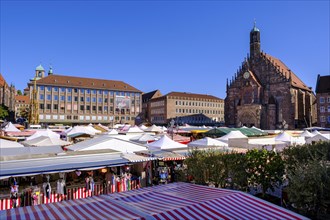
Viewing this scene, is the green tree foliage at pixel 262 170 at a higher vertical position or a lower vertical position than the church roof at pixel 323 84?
lower

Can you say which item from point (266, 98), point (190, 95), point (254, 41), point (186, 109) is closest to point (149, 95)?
point (190, 95)

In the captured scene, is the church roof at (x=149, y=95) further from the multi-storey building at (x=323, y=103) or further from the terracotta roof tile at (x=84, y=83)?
the multi-storey building at (x=323, y=103)

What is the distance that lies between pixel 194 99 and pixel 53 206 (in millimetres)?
98929

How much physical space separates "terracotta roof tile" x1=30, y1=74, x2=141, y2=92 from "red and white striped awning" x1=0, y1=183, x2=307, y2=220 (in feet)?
263

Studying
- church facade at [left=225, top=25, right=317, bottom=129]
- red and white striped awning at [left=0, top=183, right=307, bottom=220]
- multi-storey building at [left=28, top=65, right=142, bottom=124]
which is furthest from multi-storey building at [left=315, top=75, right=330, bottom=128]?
red and white striped awning at [left=0, top=183, right=307, bottom=220]

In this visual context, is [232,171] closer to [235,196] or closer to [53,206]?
[235,196]

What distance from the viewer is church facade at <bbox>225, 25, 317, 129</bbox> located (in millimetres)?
67500

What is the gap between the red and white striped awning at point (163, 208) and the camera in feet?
17.3

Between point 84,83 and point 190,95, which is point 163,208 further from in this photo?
point 190,95

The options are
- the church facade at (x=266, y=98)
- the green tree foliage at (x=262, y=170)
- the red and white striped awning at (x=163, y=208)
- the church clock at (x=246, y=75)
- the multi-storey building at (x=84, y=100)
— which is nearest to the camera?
the red and white striped awning at (x=163, y=208)

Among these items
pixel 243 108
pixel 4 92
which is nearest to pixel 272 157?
pixel 243 108

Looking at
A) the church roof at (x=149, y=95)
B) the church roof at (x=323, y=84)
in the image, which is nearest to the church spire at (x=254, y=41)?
the church roof at (x=323, y=84)

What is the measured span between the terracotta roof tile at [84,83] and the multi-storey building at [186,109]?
1334 cm

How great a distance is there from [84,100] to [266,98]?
52981mm
